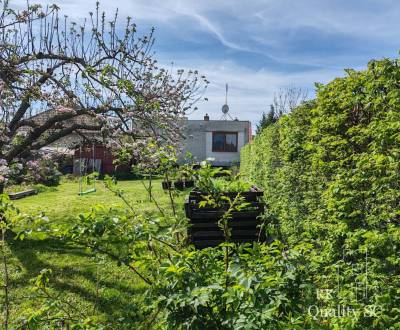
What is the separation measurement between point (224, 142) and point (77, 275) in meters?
32.0

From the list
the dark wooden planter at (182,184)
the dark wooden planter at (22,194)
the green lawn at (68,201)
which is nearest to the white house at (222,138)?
the green lawn at (68,201)

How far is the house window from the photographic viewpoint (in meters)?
37.5

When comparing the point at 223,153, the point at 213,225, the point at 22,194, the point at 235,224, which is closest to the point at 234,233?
the point at 235,224

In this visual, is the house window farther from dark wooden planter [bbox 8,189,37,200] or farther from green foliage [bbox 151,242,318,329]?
green foliage [bbox 151,242,318,329]

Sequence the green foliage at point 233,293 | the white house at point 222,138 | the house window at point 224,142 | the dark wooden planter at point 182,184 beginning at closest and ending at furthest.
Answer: the green foliage at point 233,293, the dark wooden planter at point 182,184, the white house at point 222,138, the house window at point 224,142

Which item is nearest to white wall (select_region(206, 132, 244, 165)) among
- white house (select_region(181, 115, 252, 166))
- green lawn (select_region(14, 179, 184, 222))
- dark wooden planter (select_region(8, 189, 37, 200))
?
white house (select_region(181, 115, 252, 166))

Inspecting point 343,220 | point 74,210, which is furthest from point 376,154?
point 74,210

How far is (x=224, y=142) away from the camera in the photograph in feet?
124

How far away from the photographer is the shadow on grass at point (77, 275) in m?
5.09

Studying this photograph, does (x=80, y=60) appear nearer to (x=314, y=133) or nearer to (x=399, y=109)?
(x=314, y=133)

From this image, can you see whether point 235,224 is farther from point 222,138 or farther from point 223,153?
point 222,138

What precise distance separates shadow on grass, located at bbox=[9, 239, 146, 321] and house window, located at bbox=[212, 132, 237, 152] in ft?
97.8

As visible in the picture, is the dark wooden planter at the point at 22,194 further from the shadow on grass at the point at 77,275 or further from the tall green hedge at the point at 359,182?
the tall green hedge at the point at 359,182

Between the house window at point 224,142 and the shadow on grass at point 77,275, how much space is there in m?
29.8
